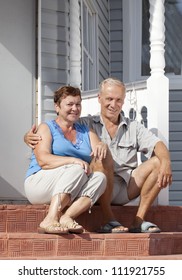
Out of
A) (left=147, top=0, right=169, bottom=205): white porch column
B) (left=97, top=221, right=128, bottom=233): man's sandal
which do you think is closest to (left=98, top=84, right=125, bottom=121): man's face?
(left=147, top=0, right=169, bottom=205): white porch column

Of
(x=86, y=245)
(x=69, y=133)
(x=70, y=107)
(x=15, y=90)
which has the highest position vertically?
(x=15, y=90)

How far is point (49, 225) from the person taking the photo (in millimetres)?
4992

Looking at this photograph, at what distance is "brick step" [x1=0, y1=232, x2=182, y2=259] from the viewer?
4.98 m

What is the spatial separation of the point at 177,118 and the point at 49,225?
16.3 feet

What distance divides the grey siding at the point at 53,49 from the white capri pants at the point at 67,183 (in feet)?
6.69

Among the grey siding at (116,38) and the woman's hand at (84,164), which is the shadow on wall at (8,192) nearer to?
the woman's hand at (84,164)

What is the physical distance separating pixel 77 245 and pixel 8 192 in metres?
2.28

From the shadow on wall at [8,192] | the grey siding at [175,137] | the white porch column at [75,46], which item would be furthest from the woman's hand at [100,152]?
the grey siding at [175,137]

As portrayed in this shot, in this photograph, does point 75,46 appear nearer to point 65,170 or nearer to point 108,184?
point 108,184

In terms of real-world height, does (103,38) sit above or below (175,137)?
above

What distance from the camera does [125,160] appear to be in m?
5.99

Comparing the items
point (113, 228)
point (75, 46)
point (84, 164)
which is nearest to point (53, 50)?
point (75, 46)
